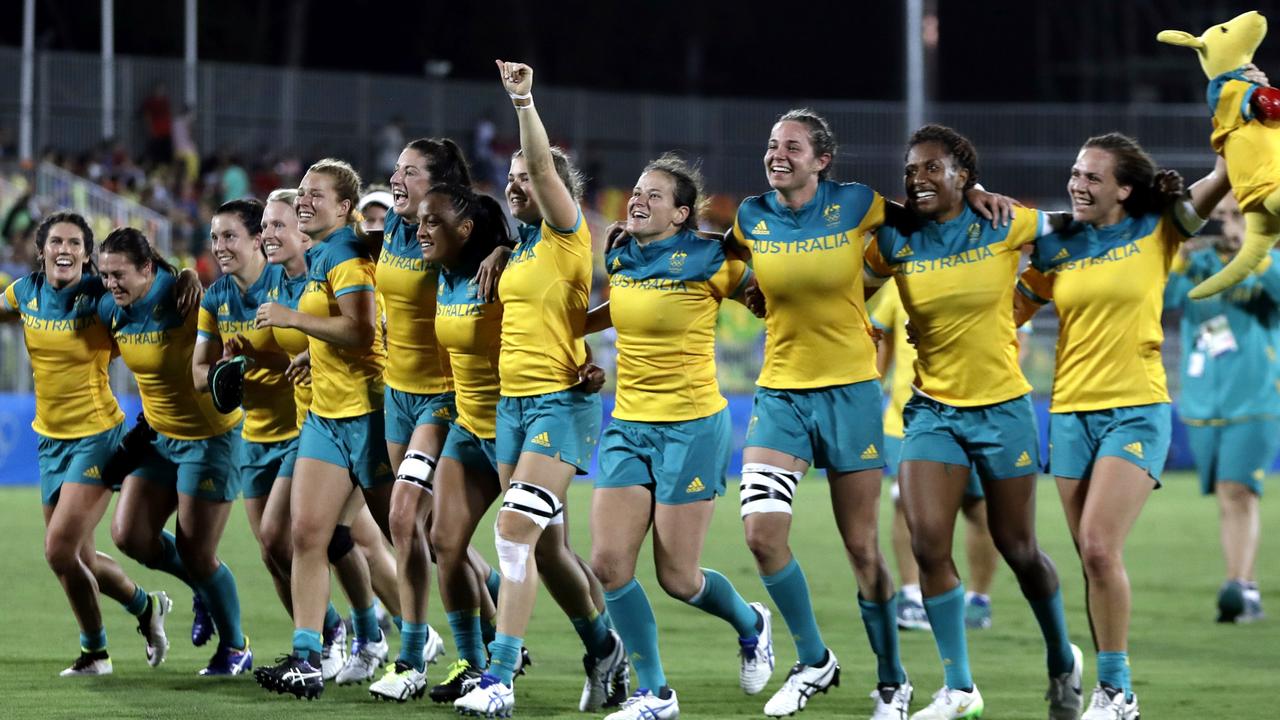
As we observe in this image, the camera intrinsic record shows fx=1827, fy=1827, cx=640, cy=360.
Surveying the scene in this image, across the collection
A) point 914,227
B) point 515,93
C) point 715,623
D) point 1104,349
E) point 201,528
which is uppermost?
point 515,93

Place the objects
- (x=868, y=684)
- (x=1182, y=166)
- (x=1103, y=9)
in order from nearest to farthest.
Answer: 1. (x=868, y=684)
2. (x=1182, y=166)
3. (x=1103, y=9)

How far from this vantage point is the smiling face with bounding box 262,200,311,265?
324 inches

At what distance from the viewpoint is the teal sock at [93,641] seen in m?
8.56

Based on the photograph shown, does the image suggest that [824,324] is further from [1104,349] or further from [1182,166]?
[1182,166]

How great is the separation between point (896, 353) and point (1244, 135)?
14.1 ft

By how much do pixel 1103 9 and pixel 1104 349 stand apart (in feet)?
109

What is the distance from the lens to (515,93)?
23.2ft

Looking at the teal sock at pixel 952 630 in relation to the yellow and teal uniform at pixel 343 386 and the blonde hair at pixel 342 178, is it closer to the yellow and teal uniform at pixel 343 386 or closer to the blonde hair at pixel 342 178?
the yellow and teal uniform at pixel 343 386

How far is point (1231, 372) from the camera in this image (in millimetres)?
11453

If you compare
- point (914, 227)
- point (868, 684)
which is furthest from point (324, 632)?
point (914, 227)

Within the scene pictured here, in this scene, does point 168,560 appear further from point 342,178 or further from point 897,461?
point 897,461

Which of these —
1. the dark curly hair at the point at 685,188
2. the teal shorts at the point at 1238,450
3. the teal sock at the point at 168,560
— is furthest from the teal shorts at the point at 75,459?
the teal shorts at the point at 1238,450

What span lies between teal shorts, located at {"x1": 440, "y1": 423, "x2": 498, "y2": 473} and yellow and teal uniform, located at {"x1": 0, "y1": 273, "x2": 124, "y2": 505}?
6.71ft

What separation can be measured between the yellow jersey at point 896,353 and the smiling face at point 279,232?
12.3ft
